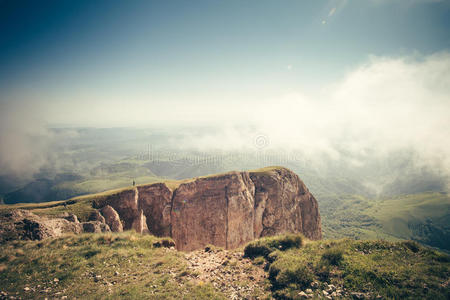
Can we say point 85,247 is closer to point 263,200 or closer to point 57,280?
point 57,280

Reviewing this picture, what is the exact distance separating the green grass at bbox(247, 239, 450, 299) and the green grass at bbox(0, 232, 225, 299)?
4.68 metres

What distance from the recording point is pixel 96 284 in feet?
36.1

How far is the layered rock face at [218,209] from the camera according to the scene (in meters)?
43.4

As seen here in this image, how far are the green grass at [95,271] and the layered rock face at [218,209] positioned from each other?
27.2 m

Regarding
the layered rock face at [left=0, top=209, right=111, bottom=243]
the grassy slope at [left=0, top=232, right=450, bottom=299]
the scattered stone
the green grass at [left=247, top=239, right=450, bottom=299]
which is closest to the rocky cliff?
the layered rock face at [left=0, top=209, right=111, bottom=243]

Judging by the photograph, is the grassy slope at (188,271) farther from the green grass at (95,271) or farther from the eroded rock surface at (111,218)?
the eroded rock surface at (111,218)

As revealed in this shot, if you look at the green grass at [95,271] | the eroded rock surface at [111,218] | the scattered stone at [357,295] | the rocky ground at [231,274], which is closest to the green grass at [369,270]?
the scattered stone at [357,295]

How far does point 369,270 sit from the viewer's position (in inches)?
412

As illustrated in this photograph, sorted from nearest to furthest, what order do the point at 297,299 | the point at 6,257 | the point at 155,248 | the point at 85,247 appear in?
the point at 297,299, the point at 6,257, the point at 85,247, the point at 155,248

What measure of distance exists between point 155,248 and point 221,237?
31.4 meters

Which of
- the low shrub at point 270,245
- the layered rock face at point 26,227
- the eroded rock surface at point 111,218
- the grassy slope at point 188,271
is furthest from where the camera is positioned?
the eroded rock surface at point 111,218

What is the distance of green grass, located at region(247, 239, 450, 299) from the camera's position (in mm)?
9031

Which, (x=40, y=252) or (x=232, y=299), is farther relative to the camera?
(x=40, y=252)

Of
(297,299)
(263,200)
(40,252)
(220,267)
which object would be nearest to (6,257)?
(40,252)
